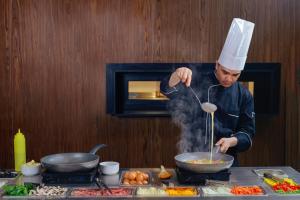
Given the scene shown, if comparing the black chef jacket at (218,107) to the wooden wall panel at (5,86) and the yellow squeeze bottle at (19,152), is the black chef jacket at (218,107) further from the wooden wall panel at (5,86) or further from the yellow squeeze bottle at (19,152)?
the wooden wall panel at (5,86)

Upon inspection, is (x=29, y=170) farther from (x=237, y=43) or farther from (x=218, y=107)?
(x=237, y=43)

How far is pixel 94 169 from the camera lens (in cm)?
256

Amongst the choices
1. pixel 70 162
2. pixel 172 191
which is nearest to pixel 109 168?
pixel 70 162

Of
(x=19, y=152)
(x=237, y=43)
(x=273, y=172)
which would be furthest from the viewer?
(x=237, y=43)

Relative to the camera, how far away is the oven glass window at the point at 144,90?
4371 millimetres

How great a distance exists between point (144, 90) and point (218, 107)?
1185mm

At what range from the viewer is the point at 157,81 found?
436 centimetres

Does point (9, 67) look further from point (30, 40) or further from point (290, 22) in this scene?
point (290, 22)

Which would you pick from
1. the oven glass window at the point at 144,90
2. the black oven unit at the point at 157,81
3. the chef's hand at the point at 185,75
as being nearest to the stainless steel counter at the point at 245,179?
the chef's hand at the point at 185,75

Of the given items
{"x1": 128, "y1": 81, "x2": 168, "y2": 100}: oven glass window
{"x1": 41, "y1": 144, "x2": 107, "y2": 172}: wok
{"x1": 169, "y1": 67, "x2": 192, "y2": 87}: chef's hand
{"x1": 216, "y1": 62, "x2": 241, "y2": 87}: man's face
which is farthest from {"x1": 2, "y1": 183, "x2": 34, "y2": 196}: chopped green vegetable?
{"x1": 128, "y1": 81, "x2": 168, "y2": 100}: oven glass window

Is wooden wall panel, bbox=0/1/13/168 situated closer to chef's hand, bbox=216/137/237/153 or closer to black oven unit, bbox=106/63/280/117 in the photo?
black oven unit, bbox=106/63/280/117

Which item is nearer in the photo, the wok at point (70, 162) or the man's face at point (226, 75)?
the wok at point (70, 162)

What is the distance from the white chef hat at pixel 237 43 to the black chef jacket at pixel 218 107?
266 mm

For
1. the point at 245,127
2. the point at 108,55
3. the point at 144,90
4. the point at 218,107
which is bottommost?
the point at 245,127
